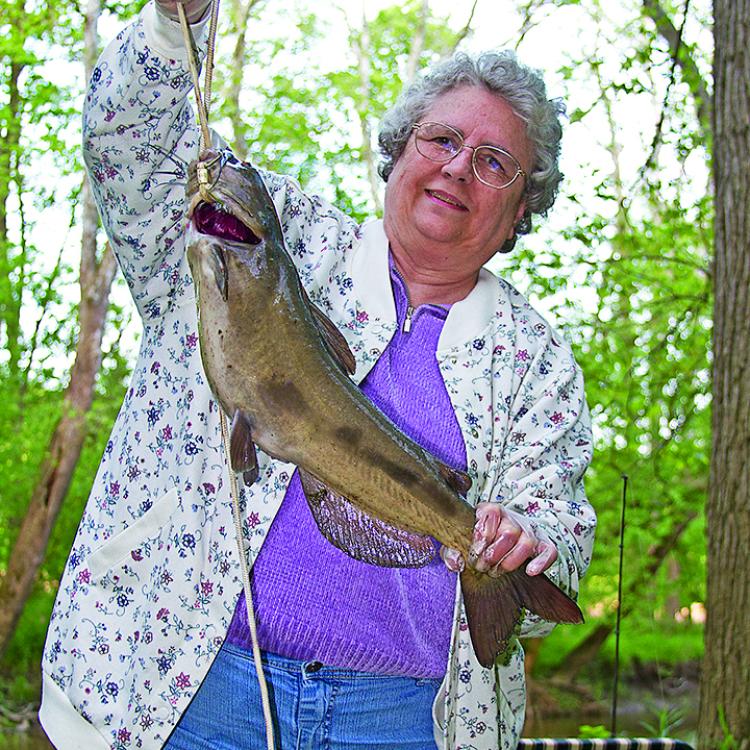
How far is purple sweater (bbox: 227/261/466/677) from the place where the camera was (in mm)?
2160

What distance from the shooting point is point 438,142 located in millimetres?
2527

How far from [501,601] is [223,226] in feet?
2.90

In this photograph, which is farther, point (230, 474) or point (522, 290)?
point (522, 290)

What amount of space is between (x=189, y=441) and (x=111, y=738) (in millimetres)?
627

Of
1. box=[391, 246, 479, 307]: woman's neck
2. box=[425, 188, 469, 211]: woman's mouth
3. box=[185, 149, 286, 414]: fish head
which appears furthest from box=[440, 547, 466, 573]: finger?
→ box=[425, 188, 469, 211]: woman's mouth

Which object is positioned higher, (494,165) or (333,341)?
(494,165)

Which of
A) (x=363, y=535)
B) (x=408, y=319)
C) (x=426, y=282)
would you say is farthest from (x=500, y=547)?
(x=426, y=282)

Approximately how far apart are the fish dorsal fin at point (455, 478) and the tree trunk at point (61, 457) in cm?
897

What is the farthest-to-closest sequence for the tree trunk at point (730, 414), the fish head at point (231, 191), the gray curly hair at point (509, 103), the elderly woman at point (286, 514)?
the tree trunk at point (730, 414)
the gray curly hair at point (509, 103)
the elderly woman at point (286, 514)
the fish head at point (231, 191)

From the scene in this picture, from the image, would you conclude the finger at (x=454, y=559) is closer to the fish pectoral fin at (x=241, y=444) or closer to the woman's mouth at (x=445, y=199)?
the fish pectoral fin at (x=241, y=444)

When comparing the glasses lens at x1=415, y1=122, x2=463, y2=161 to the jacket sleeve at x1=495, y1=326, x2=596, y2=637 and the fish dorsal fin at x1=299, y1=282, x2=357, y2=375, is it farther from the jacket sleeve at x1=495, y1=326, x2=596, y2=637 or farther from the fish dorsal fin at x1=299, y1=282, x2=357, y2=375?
the fish dorsal fin at x1=299, y1=282, x2=357, y2=375

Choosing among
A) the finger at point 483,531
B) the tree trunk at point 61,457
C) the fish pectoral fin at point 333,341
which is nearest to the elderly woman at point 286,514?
the finger at point 483,531

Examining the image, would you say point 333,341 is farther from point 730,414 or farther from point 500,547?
point 730,414

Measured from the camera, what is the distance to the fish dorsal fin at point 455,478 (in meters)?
1.96
